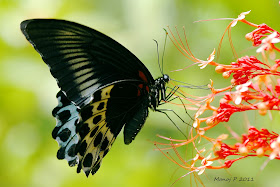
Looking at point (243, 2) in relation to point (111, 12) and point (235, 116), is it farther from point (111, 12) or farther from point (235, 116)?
point (111, 12)

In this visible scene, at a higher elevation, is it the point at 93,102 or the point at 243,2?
the point at 243,2

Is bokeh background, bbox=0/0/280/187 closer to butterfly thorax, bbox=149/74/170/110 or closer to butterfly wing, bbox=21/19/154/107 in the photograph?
butterfly thorax, bbox=149/74/170/110

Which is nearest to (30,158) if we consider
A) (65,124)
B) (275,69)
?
(65,124)

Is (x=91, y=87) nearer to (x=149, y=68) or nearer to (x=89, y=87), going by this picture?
(x=89, y=87)

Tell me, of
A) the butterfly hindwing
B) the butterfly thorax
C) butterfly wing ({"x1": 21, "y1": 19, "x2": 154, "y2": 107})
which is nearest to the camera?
butterfly wing ({"x1": 21, "y1": 19, "x2": 154, "y2": 107})

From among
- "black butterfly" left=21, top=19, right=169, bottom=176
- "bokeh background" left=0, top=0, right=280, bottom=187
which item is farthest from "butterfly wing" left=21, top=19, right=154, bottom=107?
"bokeh background" left=0, top=0, right=280, bottom=187

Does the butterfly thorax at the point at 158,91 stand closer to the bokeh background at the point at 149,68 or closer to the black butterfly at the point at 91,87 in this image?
the black butterfly at the point at 91,87

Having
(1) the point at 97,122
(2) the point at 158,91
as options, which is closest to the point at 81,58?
(1) the point at 97,122

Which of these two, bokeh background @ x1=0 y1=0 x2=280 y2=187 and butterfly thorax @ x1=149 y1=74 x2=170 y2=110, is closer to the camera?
butterfly thorax @ x1=149 y1=74 x2=170 y2=110
